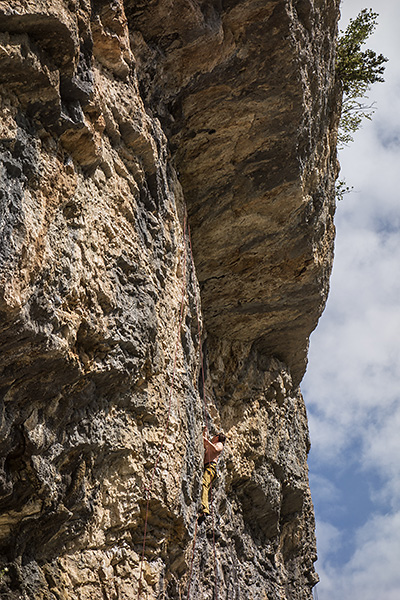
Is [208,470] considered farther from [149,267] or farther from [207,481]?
[149,267]

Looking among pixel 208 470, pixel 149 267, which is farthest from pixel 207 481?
pixel 149 267

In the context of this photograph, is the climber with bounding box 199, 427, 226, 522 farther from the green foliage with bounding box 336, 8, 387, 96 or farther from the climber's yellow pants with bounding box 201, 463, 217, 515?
the green foliage with bounding box 336, 8, 387, 96

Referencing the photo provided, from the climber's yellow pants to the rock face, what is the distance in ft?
1.28

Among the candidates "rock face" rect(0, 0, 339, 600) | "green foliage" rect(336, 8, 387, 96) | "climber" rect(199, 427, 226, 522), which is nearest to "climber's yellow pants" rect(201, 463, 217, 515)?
"climber" rect(199, 427, 226, 522)

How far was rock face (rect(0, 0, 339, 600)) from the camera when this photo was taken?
576 centimetres

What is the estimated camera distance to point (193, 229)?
9891 millimetres

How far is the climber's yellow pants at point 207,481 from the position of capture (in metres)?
9.30

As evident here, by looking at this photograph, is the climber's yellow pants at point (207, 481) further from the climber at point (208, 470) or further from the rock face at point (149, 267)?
the rock face at point (149, 267)

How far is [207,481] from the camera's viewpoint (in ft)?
31.0

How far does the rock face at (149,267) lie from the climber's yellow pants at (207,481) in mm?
389

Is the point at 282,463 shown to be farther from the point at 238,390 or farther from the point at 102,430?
the point at 102,430

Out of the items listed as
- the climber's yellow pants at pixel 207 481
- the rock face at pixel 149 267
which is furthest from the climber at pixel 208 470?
the rock face at pixel 149 267

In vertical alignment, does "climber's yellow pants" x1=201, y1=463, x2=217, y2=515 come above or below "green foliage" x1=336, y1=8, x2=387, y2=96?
below

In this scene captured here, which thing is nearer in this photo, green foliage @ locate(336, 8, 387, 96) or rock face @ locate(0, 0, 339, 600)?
rock face @ locate(0, 0, 339, 600)
